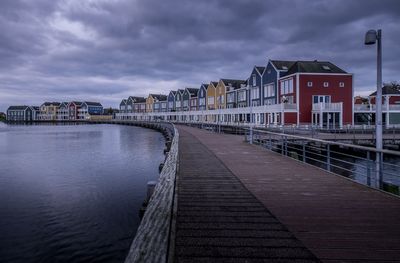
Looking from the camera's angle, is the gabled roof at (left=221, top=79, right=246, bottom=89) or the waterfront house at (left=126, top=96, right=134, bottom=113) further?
the waterfront house at (left=126, top=96, right=134, bottom=113)

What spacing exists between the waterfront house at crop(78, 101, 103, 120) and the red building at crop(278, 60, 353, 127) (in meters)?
132

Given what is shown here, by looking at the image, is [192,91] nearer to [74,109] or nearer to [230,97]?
[230,97]

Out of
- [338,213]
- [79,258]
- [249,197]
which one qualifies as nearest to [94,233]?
[79,258]

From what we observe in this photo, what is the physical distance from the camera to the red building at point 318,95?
145 feet

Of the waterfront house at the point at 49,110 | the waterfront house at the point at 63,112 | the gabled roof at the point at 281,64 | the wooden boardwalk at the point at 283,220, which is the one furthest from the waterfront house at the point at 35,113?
the wooden boardwalk at the point at 283,220

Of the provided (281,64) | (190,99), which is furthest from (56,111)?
(281,64)

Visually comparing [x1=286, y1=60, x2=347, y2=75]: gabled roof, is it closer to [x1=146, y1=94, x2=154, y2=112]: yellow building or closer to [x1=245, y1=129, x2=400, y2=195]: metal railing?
[x1=245, y1=129, x2=400, y2=195]: metal railing

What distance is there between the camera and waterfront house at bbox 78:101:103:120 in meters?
163

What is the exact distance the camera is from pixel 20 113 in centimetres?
19188

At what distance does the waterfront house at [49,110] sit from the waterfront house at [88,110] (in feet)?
68.2

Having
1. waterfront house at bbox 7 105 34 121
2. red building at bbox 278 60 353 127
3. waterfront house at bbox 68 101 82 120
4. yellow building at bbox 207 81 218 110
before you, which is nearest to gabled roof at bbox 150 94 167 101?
yellow building at bbox 207 81 218 110

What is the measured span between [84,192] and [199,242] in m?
11.4

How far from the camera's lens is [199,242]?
470cm

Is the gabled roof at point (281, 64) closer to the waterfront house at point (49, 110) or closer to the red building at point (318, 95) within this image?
the red building at point (318, 95)
